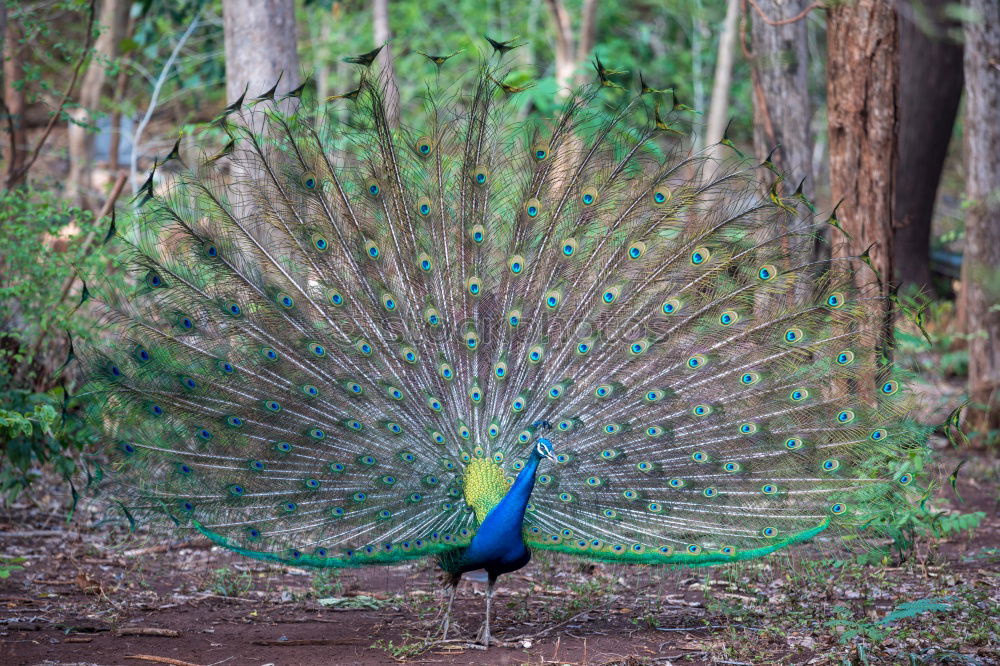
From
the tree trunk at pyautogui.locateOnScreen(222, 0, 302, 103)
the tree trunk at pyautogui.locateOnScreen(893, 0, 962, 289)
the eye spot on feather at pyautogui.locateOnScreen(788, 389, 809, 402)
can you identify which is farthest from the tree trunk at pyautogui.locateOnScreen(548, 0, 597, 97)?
the eye spot on feather at pyautogui.locateOnScreen(788, 389, 809, 402)

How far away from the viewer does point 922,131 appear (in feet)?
44.3

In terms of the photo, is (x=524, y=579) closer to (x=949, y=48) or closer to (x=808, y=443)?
(x=808, y=443)

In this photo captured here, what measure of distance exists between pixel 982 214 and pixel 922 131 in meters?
5.24

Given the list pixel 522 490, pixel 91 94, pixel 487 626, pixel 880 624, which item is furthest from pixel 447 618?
pixel 91 94

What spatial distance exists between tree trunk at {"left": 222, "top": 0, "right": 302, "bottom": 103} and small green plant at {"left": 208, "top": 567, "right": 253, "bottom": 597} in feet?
11.2

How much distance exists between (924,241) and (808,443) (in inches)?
377

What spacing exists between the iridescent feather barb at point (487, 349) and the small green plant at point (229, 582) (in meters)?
1.30

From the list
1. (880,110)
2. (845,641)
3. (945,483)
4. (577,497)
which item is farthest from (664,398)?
(945,483)

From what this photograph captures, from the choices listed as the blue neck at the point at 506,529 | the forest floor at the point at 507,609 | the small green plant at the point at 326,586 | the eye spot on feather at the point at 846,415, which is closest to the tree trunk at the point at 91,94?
the forest floor at the point at 507,609

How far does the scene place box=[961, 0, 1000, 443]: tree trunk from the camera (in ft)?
28.8

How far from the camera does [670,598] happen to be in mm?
6191

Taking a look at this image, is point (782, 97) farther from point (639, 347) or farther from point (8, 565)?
→ point (8, 565)

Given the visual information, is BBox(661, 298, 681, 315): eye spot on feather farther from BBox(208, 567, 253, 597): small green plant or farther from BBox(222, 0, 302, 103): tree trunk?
BBox(222, 0, 302, 103): tree trunk

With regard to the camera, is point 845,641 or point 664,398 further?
point 664,398
